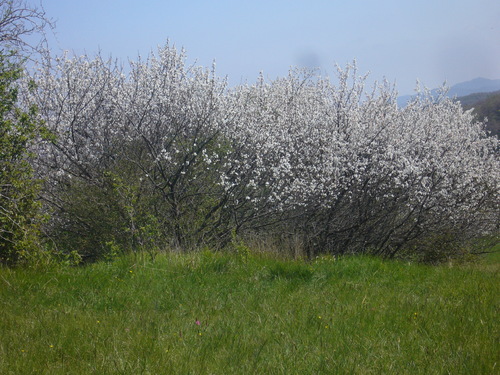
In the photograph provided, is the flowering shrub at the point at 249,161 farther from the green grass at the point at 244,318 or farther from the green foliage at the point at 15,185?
the green grass at the point at 244,318

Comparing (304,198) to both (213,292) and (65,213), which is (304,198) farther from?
(213,292)

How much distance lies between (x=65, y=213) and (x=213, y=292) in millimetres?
5821

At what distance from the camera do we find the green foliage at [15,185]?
5586mm

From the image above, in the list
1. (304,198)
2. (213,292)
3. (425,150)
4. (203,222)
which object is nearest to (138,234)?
(213,292)

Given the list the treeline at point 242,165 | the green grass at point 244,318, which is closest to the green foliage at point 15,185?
the green grass at point 244,318

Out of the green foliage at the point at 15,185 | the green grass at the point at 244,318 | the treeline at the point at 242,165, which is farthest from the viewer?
the treeline at the point at 242,165

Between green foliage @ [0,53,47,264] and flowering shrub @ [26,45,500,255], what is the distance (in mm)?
2774

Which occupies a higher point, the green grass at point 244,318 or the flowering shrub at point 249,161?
the flowering shrub at point 249,161

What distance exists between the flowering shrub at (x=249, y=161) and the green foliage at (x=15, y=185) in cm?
277

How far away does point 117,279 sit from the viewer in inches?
209

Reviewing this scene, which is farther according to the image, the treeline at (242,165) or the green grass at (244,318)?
the treeline at (242,165)

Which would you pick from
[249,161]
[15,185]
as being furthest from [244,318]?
[249,161]

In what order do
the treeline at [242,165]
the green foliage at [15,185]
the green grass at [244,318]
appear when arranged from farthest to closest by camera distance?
1. the treeline at [242,165]
2. the green foliage at [15,185]
3. the green grass at [244,318]

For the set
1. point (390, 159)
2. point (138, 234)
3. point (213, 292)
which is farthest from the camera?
point (390, 159)
